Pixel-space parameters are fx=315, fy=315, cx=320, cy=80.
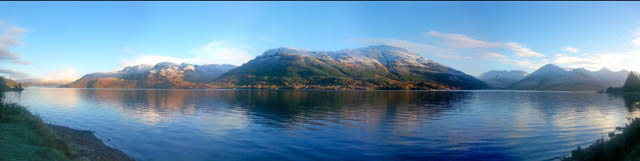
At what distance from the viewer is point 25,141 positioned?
61.2ft

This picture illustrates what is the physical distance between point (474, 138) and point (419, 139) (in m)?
6.39

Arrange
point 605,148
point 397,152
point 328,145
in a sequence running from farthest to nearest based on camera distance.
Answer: point 328,145, point 397,152, point 605,148

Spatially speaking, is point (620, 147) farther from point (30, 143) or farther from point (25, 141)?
point (25, 141)

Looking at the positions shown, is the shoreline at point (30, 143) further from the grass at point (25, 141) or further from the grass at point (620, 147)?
the grass at point (620, 147)

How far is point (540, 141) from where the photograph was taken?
32.5 metres

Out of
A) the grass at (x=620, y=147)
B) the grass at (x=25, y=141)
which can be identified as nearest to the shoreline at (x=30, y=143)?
the grass at (x=25, y=141)

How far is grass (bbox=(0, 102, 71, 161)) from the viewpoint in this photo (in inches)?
612

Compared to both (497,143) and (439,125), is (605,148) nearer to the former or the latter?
(497,143)

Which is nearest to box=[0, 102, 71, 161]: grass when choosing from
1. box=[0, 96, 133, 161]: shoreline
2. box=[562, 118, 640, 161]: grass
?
box=[0, 96, 133, 161]: shoreline

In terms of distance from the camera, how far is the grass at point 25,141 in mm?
15553

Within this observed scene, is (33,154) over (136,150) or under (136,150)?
over

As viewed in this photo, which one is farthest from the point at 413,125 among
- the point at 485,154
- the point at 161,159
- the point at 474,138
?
the point at 161,159

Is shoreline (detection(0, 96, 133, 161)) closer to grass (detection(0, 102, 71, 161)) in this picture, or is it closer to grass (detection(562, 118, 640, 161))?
grass (detection(0, 102, 71, 161))

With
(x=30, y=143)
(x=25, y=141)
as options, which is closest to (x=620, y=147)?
(x=30, y=143)
